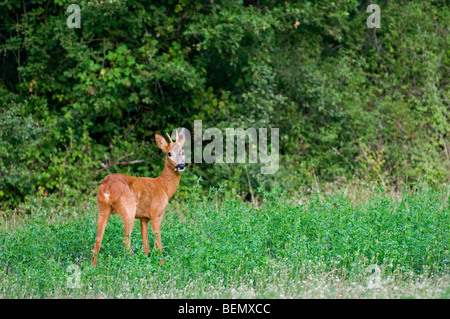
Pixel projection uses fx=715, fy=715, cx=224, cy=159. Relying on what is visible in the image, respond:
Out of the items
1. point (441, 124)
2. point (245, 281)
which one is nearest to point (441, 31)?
point (441, 124)

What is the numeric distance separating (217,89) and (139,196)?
770cm

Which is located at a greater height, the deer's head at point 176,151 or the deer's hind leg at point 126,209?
the deer's head at point 176,151

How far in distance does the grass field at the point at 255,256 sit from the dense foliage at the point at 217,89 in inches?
152

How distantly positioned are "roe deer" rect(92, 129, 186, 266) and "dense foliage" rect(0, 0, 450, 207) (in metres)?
4.93

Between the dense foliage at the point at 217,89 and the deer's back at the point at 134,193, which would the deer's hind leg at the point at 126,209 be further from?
the dense foliage at the point at 217,89

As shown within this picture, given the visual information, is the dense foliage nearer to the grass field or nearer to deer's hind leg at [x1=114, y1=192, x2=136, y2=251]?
the grass field

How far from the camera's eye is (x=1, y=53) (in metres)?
13.5

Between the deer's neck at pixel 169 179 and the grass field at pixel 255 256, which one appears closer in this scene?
the grass field at pixel 255 256

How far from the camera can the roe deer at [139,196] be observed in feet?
20.7

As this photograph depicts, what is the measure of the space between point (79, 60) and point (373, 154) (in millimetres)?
5717

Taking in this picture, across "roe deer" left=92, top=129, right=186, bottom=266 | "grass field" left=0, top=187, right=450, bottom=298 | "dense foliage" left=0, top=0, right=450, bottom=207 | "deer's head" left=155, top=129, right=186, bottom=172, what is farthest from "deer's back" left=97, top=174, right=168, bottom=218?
"dense foliage" left=0, top=0, right=450, bottom=207

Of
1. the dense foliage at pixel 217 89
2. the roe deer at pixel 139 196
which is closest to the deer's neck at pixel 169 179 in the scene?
the roe deer at pixel 139 196

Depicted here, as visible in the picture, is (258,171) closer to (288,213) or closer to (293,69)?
(293,69)

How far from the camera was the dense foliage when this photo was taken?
1192 centimetres
